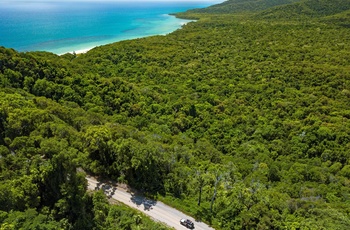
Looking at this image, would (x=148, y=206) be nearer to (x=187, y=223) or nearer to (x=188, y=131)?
(x=187, y=223)

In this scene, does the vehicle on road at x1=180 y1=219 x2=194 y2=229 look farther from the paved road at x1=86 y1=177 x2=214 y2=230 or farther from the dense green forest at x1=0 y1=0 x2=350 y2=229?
the dense green forest at x1=0 y1=0 x2=350 y2=229

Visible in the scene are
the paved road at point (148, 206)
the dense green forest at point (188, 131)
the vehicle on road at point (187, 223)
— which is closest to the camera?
the dense green forest at point (188, 131)

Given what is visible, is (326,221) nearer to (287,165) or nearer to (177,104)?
(287,165)

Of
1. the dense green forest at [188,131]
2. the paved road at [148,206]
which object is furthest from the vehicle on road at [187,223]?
the dense green forest at [188,131]

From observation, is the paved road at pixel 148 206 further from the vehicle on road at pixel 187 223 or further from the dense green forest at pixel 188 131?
the dense green forest at pixel 188 131

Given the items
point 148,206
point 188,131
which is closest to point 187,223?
point 148,206

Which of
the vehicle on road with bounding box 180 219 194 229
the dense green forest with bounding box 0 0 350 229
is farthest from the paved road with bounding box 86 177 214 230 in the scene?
the dense green forest with bounding box 0 0 350 229
